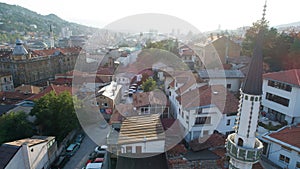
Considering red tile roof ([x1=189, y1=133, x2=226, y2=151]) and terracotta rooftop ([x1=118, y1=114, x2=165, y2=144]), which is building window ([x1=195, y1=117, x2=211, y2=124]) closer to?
red tile roof ([x1=189, y1=133, x2=226, y2=151])

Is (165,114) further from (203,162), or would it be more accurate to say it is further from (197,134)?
(203,162)

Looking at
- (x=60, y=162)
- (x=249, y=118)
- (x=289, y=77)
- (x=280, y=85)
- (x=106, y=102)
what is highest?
(x=289, y=77)

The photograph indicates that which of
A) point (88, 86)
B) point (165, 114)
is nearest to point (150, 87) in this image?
point (165, 114)

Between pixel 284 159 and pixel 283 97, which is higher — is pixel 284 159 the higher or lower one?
the lower one

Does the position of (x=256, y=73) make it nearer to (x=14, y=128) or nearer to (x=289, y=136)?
(x=289, y=136)

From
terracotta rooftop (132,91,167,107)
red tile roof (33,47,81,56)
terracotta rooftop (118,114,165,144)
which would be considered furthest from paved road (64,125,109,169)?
red tile roof (33,47,81,56)

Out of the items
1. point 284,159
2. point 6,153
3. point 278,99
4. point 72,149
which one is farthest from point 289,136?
point 6,153

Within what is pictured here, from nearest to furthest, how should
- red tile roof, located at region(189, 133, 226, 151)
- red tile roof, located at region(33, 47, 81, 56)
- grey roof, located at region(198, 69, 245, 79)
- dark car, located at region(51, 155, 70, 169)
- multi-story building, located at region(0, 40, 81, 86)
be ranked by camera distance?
red tile roof, located at region(189, 133, 226, 151), dark car, located at region(51, 155, 70, 169), grey roof, located at region(198, 69, 245, 79), multi-story building, located at region(0, 40, 81, 86), red tile roof, located at region(33, 47, 81, 56)
